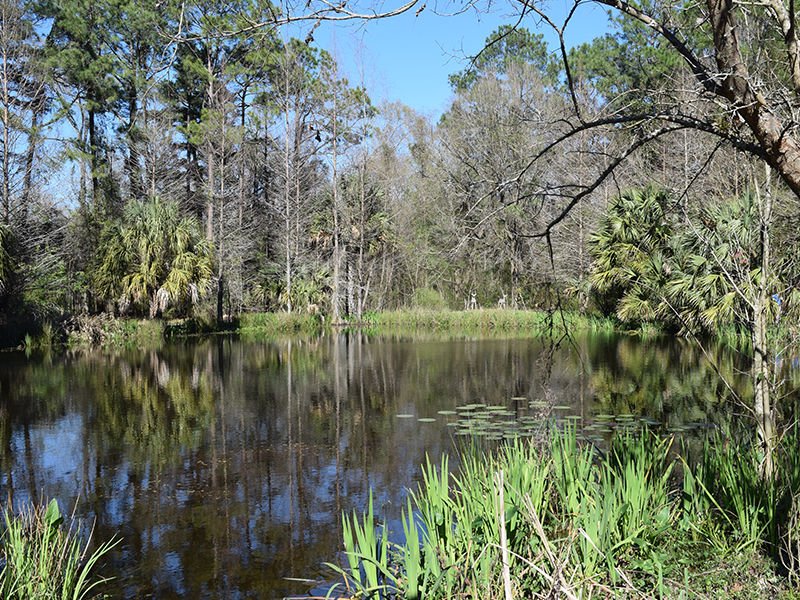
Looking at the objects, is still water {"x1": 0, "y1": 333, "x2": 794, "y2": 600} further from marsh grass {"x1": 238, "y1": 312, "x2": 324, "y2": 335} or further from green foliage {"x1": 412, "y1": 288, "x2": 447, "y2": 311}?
green foliage {"x1": 412, "y1": 288, "x2": 447, "y2": 311}

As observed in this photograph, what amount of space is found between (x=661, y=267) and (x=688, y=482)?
15848mm

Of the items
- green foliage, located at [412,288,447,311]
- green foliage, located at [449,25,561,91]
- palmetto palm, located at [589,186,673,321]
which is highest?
green foliage, located at [449,25,561,91]

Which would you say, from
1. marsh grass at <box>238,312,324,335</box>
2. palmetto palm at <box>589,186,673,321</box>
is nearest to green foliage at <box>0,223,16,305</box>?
marsh grass at <box>238,312,324,335</box>

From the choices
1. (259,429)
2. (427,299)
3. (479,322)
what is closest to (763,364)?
(259,429)

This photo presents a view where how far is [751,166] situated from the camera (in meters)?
4.57

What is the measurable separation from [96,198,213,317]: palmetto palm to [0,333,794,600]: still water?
423 cm

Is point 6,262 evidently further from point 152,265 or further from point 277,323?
point 277,323

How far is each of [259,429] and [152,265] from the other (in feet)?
45.7

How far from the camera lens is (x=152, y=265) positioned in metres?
21.2

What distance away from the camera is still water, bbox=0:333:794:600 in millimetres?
4977

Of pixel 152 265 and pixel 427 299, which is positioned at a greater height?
pixel 152 265

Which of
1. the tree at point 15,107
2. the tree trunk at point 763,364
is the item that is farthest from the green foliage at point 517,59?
the tree trunk at point 763,364

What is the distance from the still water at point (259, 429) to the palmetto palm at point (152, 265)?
167 inches

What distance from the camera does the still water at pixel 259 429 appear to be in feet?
16.3
